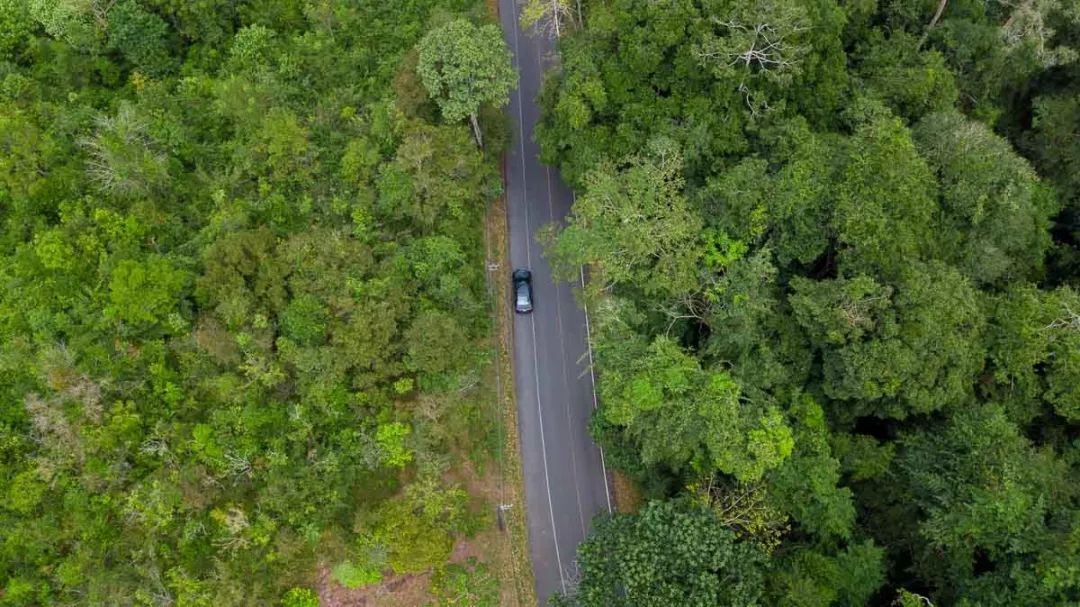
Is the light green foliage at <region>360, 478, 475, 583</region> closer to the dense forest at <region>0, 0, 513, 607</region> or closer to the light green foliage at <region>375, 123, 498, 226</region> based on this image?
the dense forest at <region>0, 0, 513, 607</region>

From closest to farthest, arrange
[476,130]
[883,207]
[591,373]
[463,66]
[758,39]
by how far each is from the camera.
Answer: [883,207], [758,39], [463,66], [591,373], [476,130]

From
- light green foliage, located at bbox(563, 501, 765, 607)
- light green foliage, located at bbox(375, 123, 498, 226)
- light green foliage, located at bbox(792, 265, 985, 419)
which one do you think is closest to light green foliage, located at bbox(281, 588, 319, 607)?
light green foliage, located at bbox(563, 501, 765, 607)

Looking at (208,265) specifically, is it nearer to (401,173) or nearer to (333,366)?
(333,366)

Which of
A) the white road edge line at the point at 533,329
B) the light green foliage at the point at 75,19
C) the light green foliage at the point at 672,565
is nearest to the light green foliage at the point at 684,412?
the light green foliage at the point at 672,565

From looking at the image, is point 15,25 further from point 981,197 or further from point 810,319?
point 981,197

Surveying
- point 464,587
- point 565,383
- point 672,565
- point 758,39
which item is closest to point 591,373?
point 565,383

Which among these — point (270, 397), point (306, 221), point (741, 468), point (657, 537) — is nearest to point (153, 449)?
point (270, 397)

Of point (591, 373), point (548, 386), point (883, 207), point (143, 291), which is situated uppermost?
point (143, 291)

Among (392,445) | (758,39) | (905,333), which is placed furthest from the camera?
(758,39)
